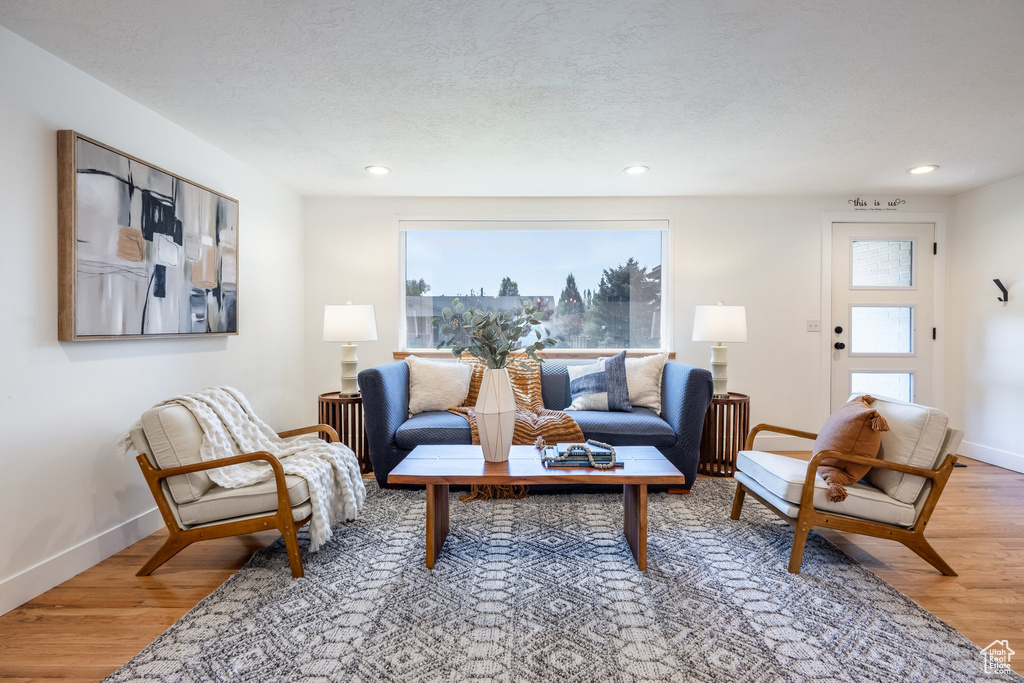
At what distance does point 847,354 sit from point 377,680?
183 inches

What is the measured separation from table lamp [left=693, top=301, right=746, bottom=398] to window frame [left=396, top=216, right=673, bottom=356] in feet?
1.83

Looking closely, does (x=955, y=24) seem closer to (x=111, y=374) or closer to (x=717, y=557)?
(x=717, y=557)

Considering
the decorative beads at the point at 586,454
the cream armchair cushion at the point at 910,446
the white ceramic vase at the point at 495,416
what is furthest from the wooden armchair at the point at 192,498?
the cream armchair cushion at the point at 910,446

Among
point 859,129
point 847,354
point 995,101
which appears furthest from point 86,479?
point 847,354

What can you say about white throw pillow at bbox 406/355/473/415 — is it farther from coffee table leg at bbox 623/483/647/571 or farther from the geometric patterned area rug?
coffee table leg at bbox 623/483/647/571

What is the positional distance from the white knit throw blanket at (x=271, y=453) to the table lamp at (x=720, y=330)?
2769 millimetres

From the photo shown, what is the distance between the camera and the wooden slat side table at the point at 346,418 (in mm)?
3719

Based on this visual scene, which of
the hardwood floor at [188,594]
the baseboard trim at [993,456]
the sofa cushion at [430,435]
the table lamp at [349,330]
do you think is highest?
the table lamp at [349,330]

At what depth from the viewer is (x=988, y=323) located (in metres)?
4.10

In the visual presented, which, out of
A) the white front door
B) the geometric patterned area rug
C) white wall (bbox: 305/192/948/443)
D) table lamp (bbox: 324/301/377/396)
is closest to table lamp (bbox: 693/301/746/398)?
white wall (bbox: 305/192/948/443)

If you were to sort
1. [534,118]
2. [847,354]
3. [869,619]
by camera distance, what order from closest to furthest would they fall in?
[869,619] → [534,118] → [847,354]

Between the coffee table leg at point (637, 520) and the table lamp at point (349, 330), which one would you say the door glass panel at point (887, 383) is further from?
the table lamp at point (349, 330)

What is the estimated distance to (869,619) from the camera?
6.09 feet

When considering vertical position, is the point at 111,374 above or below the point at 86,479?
above
